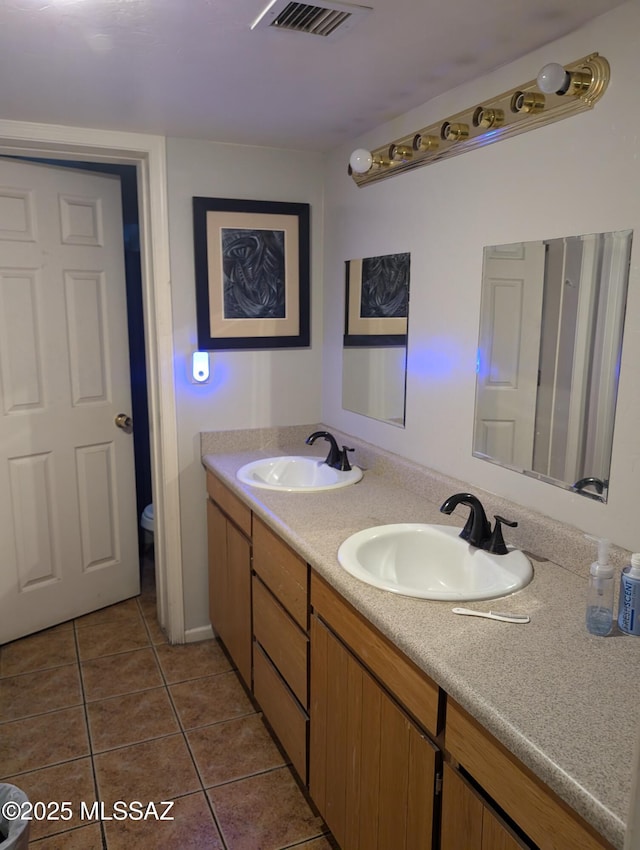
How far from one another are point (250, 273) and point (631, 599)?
6.25 ft

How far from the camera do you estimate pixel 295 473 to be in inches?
102

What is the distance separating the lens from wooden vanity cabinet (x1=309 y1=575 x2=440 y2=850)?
50.4 inches

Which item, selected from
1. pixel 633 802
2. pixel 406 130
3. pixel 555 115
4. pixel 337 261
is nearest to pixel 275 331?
pixel 337 261

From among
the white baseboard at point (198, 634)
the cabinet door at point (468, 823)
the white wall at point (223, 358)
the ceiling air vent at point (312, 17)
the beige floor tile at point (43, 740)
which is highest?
the ceiling air vent at point (312, 17)

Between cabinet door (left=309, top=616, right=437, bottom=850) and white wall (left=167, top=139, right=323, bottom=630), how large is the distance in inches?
46.2

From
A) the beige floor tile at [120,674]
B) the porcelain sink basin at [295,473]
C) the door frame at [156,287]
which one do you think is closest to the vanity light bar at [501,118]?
the door frame at [156,287]

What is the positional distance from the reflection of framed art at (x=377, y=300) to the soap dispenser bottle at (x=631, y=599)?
1.18 m

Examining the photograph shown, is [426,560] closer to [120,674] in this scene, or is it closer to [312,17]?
[312,17]

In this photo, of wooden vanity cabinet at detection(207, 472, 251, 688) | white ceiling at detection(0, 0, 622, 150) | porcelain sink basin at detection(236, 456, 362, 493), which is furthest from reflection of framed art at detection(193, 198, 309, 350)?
wooden vanity cabinet at detection(207, 472, 251, 688)

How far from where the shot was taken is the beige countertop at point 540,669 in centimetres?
91

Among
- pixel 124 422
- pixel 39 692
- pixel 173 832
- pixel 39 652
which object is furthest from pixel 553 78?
pixel 39 652

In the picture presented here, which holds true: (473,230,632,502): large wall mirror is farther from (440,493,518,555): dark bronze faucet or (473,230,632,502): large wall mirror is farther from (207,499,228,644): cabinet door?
(207,499,228,644): cabinet door

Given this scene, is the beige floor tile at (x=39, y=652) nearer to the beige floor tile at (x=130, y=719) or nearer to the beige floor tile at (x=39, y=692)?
the beige floor tile at (x=39, y=692)

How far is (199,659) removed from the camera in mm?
2738
